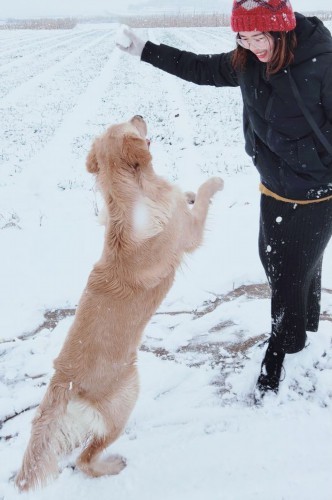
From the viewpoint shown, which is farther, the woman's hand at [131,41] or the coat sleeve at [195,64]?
the woman's hand at [131,41]

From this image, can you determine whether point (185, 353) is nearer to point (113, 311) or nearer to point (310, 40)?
point (113, 311)

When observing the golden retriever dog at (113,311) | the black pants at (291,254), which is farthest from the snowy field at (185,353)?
the black pants at (291,254)

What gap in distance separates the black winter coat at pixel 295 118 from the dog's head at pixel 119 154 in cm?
68

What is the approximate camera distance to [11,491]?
2.38 m

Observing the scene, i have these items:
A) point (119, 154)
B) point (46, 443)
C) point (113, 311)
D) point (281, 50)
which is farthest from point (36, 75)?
point (46, 443)

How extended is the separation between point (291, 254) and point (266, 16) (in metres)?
1.30

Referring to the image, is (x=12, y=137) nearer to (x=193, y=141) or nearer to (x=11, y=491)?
(x=193, y=141)

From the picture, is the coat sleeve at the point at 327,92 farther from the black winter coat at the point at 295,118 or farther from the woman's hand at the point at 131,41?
the woman's hand at the point at 131,41

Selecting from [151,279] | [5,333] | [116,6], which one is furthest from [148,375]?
[116,6]

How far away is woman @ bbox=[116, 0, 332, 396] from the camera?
1996 millimetres

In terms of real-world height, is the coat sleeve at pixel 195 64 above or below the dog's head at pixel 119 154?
above

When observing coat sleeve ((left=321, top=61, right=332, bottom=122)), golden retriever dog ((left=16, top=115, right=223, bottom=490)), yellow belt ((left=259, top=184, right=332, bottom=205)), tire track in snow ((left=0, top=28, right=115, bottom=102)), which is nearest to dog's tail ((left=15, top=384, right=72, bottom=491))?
golden retriever dog ((left=16, top=115, right=223, bottom=490))

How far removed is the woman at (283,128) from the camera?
6.55ft

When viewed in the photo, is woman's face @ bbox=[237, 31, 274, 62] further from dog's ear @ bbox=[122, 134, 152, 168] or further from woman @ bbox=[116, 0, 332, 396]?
dog's ear @ bbox=[122, 134, 152, 168]
